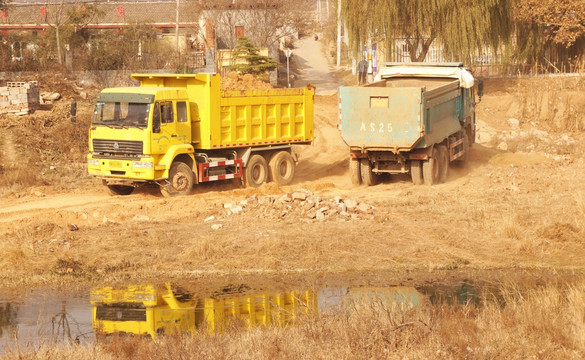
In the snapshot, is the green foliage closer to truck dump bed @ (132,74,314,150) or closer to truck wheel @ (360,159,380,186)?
truck dump bed @ (132,74,314,150)

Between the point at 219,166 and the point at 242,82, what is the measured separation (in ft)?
65.2

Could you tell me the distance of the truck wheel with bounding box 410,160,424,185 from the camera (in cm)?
2276

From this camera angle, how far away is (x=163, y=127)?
20859 millimetres

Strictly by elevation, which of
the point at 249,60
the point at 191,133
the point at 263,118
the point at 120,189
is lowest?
the point at 120,189

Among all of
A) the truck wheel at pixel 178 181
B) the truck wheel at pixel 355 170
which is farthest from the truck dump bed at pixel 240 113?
the truck wheel at pixel 355 170

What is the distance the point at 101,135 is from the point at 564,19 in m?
26.7

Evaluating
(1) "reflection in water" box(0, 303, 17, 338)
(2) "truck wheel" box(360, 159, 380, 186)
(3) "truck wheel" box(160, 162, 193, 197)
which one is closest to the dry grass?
(1) "reflection in water" box(0, 303, 17, 338)

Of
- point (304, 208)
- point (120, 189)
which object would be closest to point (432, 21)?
point (120, 189)

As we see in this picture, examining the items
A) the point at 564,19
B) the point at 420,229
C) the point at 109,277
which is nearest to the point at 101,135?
the point at 109,277

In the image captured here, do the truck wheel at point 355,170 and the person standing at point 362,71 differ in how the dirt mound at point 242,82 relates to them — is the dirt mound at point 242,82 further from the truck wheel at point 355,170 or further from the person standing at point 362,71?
the truck wheel at point 355,170

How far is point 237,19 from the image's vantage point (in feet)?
188

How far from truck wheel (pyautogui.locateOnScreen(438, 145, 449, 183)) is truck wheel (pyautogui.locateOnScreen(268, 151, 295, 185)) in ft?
13.1

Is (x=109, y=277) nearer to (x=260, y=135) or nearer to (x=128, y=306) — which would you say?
(x=128, y=306)

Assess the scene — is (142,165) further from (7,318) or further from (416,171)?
(7,318)
